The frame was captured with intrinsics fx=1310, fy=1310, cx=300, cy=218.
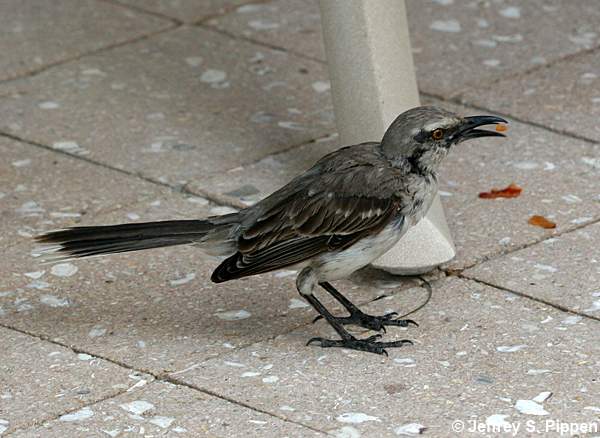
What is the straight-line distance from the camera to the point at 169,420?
5.34m

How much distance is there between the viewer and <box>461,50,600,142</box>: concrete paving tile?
26.9 ft

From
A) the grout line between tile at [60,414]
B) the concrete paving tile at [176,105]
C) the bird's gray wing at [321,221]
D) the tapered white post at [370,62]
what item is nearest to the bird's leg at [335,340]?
the bird's gray wing at [321,221]

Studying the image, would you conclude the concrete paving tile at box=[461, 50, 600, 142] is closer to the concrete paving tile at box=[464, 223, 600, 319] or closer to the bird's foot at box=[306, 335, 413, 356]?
the concrete paving tile at box=[464, 223, 600, 319]

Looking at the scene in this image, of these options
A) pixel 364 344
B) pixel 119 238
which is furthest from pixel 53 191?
pixel 364 344

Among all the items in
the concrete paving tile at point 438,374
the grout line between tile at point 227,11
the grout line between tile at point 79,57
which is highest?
the grout line between tile at point 79,57

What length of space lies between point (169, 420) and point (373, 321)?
122cm

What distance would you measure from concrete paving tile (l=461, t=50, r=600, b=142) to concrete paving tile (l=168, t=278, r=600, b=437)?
218cm

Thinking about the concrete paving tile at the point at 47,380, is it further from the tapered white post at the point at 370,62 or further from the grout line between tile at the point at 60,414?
the tapered white post at the point at 370,62

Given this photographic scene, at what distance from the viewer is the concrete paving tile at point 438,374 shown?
5320 mm

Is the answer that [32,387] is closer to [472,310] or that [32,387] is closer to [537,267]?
[472,310]

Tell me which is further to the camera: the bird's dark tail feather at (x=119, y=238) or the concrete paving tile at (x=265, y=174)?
the concrete paving tile at (x=265, y=174)

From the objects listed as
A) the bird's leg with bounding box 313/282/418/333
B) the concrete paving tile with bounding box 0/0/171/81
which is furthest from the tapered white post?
the concrete paving tile with bounding box 0/0/171/81

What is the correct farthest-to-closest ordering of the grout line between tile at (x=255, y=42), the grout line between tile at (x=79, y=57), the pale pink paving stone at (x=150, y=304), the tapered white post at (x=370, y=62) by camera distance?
the grout line between tile at (x=255, y=42), the grout line between tile at (x=79, y=57), the tapered white post at (x=370, y=62), the pale pink paving stone at (x=150, y=304)

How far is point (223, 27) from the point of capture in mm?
9852
